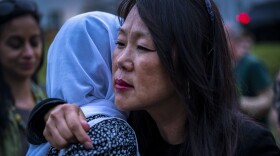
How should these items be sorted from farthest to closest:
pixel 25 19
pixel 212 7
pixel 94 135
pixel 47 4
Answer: pixel 47 4 < pixel 25 19 < pixel 212 7 < pixel 94 135

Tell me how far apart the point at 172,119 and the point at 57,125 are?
51 centimetres

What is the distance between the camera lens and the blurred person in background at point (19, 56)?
3.78 meters

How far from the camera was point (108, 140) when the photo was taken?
2000 mm

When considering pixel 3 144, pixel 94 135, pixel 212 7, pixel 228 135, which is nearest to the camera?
pixel 94 135

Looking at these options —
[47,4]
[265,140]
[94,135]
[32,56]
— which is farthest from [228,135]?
[47,4]

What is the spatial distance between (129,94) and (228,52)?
51cm

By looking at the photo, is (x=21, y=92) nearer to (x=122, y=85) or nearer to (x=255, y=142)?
(x=122, y=85)

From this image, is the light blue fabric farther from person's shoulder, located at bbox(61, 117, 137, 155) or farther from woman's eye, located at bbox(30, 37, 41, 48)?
woman's eye, located at bbox(30, 37, 41, 48)

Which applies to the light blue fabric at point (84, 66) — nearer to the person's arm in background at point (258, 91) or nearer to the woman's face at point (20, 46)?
the woman's face at point (20, 46)

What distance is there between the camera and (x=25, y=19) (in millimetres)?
3900

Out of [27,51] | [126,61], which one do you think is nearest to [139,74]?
[126,61]

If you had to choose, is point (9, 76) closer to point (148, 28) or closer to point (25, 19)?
point (25, 19)

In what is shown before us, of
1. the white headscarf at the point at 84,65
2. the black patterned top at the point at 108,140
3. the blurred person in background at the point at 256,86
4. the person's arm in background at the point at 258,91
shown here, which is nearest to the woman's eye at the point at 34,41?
the white headscarf at the point at 84,65

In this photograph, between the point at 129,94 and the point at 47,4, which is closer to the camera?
the point at 129,94
